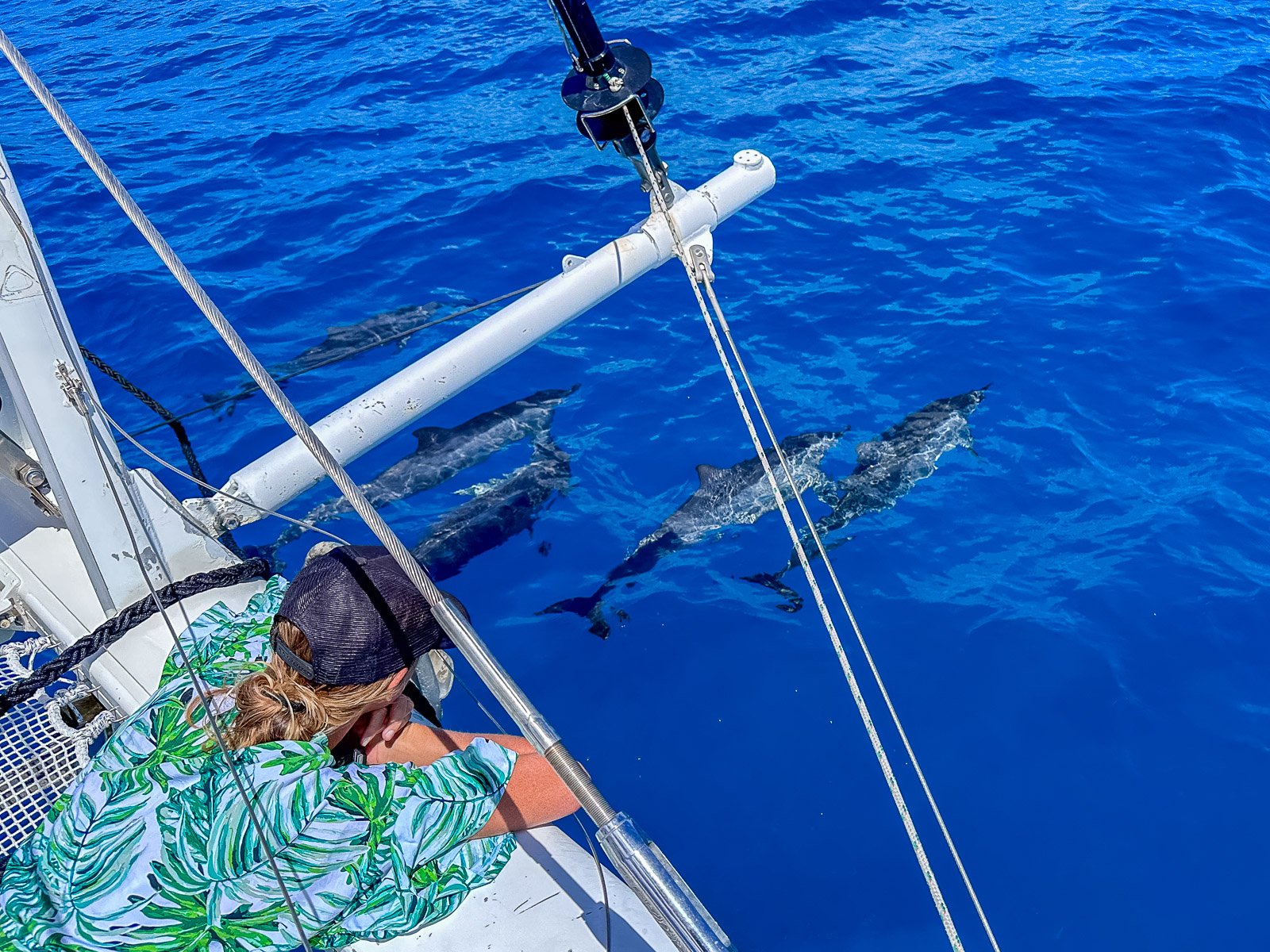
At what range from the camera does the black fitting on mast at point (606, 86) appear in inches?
126

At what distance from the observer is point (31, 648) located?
328 cm

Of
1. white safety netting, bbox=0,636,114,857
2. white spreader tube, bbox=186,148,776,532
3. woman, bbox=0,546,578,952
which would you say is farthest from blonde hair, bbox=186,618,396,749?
white spreader tube, bbox=186,148,776,532

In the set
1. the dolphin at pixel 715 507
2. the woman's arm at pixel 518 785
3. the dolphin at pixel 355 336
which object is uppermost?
the woman's arm at pixel 518 785

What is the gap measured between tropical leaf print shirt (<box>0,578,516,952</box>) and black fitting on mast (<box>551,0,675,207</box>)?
2106 mm

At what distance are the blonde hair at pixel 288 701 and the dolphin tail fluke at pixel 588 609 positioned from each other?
10.9 feet

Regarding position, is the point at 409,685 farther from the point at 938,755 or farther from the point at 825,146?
the point at 825,146

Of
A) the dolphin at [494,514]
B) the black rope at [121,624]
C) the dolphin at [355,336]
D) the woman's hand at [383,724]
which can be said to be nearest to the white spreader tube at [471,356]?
the black rope at [121,624]

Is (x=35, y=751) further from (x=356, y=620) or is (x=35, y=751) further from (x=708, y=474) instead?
(x=708, y=474)

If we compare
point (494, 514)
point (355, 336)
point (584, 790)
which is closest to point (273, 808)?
point (584, 790)

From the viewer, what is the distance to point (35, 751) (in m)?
3.01

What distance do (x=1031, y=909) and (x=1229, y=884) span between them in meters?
0.77

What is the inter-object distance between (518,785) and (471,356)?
8.08ft

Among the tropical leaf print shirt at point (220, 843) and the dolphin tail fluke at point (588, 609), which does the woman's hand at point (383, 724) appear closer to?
the tropical leaf print shirt at point (220, 843)

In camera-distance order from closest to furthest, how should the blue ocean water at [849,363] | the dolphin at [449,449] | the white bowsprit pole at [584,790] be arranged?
1. the white bowsprit pole at [584,790]
2. the blue ocean water at [849,363]
3. the dolphin at [449,449]
